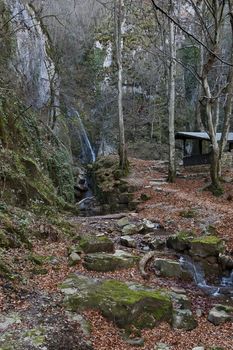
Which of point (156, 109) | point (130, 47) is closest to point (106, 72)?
point (130, 47)

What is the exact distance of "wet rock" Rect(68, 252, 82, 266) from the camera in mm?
6344

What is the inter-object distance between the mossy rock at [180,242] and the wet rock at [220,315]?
2511 millimetres

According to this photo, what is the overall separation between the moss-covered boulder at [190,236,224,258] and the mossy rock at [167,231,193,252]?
209 millimetres

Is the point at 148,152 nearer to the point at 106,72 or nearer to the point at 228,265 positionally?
the point at 106,72

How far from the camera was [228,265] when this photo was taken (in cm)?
746

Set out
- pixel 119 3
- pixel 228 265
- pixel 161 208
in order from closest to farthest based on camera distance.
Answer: pixel 228 265 → pixel 161 208 → pixel 119 3

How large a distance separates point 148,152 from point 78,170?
7.13 metres

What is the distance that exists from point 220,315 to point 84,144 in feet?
68.7

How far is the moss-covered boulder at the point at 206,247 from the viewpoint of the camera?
7.79 m

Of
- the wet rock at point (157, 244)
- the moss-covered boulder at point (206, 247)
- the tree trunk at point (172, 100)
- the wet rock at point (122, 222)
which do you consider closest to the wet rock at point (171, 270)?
the moss-covered boulder at point (206, 247)

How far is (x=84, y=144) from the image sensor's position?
25.6m

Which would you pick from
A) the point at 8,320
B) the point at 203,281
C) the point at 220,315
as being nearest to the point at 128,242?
the point at 203,281

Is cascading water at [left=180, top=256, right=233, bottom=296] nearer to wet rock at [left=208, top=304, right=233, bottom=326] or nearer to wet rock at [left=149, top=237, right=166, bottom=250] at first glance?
wet rock at [left=149, top=237, right=166, bottom=250]

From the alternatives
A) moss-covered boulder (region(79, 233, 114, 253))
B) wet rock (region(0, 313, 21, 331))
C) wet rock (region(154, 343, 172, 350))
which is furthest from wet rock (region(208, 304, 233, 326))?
wet rock (region(0, 313, 21, 331))
